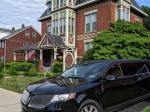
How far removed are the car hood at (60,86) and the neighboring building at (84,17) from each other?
809 inches

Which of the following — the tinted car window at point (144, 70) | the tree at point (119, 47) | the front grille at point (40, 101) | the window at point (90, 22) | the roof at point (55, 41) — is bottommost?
the front grille at point (40, 101)

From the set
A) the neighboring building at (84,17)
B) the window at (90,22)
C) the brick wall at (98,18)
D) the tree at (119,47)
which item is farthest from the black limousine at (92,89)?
the window at (90,22)

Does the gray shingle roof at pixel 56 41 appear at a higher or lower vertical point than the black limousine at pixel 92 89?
higher

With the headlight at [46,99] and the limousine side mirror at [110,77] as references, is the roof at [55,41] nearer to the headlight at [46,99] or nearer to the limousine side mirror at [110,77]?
the limousine side mirror at [110,77]

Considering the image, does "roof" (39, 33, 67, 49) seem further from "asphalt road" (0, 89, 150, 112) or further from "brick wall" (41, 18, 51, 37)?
"asphalt road" (0, 89, 150, 112)

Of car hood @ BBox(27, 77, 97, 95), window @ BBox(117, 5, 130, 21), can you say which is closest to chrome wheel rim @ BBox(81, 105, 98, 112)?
car hood @ BBox(27, 77, 97, 95)

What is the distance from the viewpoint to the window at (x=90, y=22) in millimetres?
28938

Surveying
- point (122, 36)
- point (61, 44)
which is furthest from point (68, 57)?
point (61, 44)

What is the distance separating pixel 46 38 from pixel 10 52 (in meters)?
26.3

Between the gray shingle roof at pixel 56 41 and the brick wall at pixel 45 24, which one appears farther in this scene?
the brick wall at pixel 45 24

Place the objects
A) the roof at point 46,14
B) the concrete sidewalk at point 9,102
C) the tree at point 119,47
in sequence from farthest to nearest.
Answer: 1. the roof at point 46,14
2. the tree at point 119,47
3. the concrete sidewalk at point 9,102

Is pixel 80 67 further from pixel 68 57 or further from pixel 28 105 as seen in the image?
pixel 68 57

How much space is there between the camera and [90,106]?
6570 millimetres

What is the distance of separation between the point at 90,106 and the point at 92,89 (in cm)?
39
